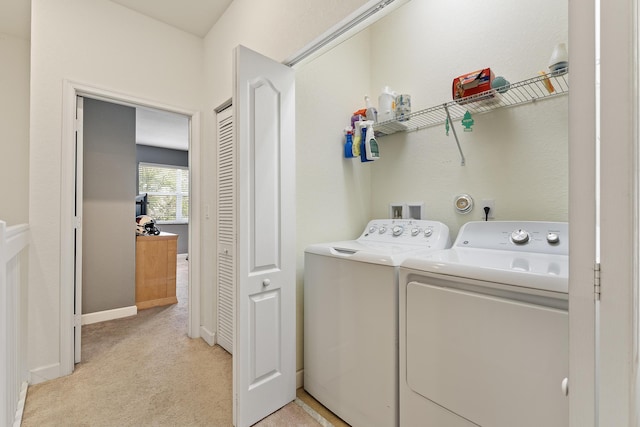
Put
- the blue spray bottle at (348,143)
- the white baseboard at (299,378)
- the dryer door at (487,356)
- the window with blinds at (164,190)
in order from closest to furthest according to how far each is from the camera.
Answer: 1. the dryer door at (487,356)
2. the white baseboard at (299,378)
3. the blue spray bottle at (348,143)
4. the window with blinds at (164,190)

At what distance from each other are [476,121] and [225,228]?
191cm

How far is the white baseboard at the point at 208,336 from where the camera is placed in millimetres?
2429

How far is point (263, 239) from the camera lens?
5.12ft

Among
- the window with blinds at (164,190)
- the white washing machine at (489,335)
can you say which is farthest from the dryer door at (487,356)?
the window with blinds at (164,190)

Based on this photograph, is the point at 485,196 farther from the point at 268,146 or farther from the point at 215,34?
the point at 215,34

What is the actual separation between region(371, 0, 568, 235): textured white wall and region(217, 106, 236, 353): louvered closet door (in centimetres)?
115

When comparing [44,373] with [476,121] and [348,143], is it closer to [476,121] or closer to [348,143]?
[348,143]

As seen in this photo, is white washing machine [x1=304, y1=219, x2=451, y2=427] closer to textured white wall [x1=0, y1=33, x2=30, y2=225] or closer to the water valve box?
the water valve box

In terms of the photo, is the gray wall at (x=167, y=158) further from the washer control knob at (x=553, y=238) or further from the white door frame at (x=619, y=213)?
the white door frame at (x=619, y=213)

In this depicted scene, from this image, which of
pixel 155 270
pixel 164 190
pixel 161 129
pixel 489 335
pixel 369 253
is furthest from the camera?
pixel 164 190

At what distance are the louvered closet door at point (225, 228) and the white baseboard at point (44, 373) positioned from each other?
103cm

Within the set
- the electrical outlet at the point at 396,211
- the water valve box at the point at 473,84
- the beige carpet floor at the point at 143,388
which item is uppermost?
the water valve box at the point at 473,84

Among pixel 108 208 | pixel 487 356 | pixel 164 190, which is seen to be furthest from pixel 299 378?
pixel 164 190

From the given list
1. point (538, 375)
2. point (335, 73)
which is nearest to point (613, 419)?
point (538, 375)
